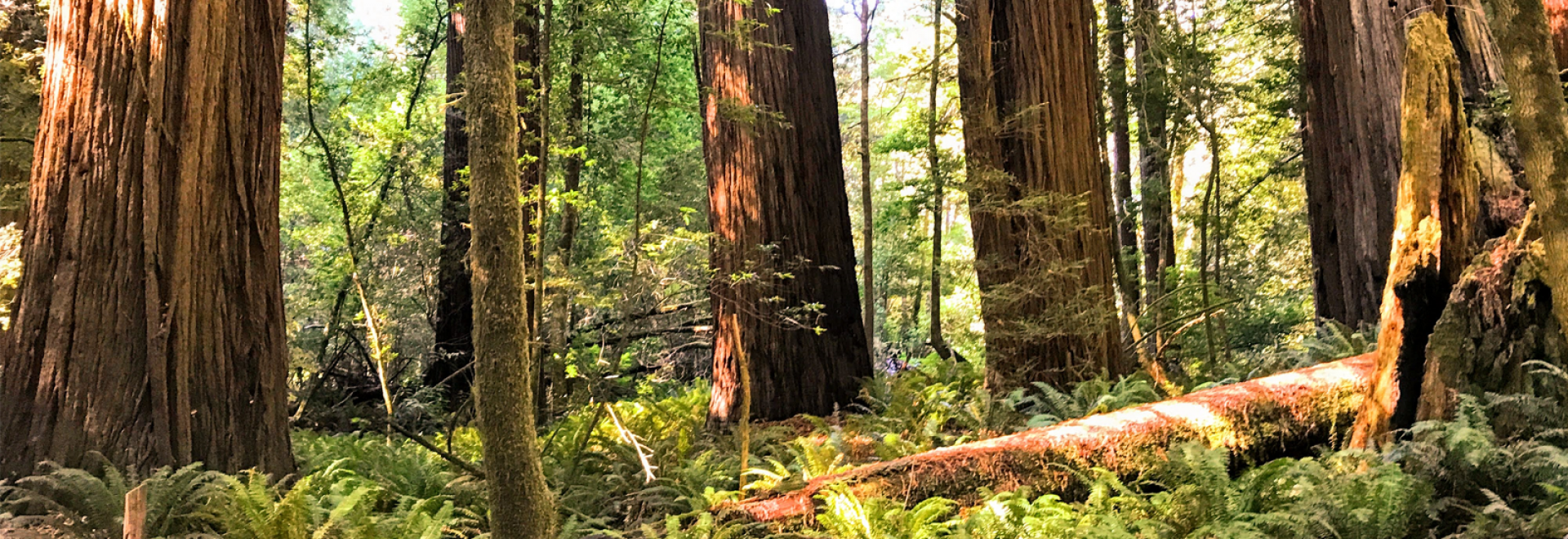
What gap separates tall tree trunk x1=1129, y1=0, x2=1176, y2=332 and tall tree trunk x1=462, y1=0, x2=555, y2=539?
25.3 feet

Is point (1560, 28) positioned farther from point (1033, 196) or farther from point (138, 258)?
point (138, 258)

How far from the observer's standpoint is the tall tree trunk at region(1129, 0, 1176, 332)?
952 cm

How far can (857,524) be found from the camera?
3.68 metres

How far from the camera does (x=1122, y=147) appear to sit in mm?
13672

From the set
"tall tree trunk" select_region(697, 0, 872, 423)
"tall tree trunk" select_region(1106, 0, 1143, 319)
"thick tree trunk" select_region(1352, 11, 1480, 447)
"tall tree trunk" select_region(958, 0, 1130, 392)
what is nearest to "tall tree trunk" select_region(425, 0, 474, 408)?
"tall tree trunk" select_region(697, 0, 872, 423)

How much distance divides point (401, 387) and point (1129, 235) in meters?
11.3

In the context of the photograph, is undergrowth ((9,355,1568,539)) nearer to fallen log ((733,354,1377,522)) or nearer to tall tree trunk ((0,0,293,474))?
fallen log ((733,354,1377,522))

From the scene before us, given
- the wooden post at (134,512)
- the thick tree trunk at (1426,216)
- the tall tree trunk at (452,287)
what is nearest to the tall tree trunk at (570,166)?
the wooden post at (134,512)

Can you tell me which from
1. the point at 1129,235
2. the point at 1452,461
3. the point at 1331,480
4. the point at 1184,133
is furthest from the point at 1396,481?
the point at 1129,235

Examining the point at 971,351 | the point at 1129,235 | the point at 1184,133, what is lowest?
the point at 971,351

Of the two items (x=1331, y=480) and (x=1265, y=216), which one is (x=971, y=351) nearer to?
(x=1265, y=216)

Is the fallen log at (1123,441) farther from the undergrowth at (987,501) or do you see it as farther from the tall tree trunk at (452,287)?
the tall tree trunk at (452,287)

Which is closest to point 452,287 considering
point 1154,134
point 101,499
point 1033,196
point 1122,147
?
point 101,499

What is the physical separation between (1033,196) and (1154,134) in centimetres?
757
